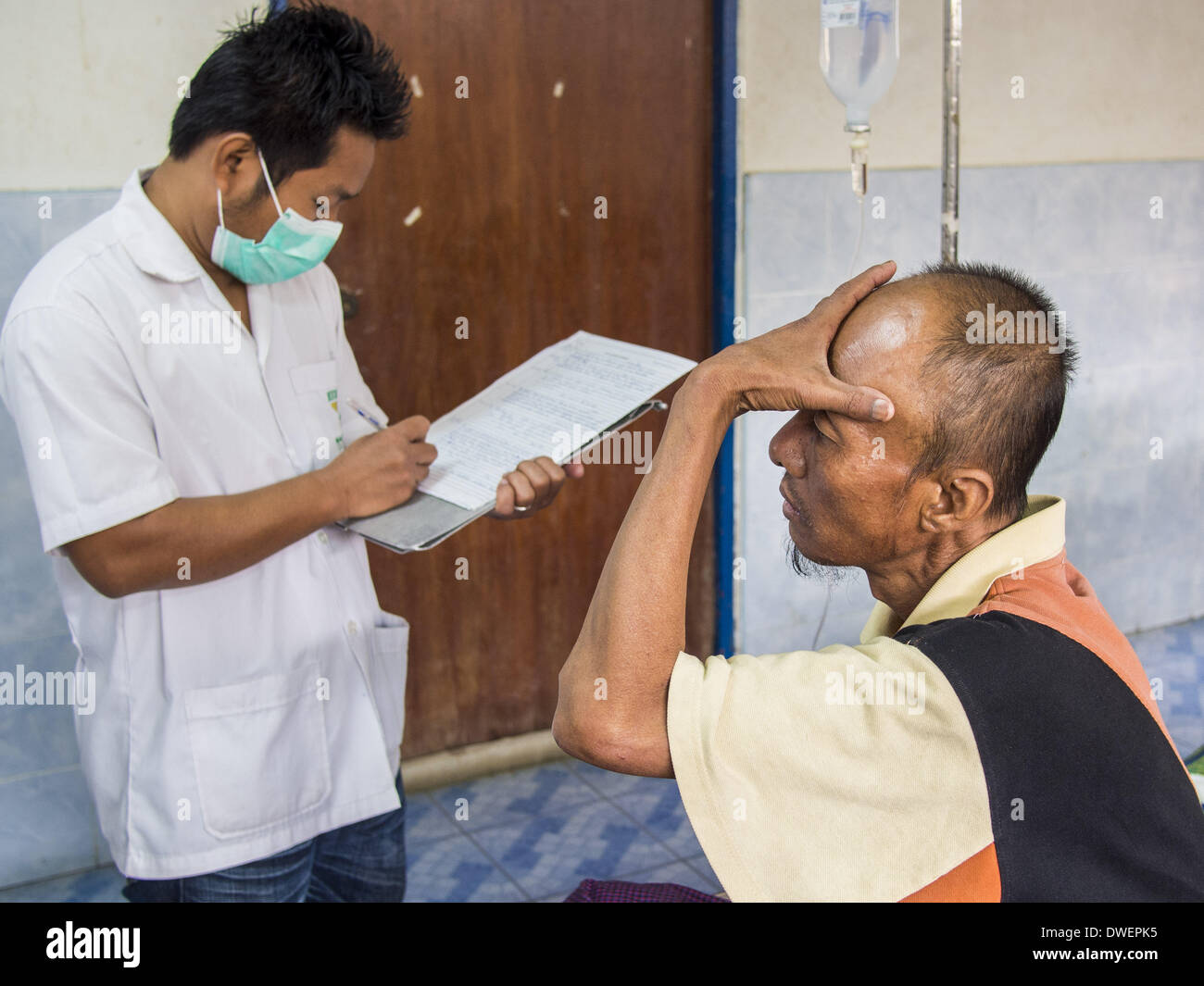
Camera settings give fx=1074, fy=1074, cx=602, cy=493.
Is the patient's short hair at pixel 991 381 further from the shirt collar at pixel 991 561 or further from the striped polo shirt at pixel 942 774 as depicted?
the striped polo shirt at pixel 942 774

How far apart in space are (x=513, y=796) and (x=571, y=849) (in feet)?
1.03

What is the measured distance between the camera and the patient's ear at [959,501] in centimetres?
96

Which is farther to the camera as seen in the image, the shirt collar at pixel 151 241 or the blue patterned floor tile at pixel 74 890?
the blue patterned floor tile at pixel 74 890

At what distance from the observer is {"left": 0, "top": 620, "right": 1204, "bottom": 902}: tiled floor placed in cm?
240

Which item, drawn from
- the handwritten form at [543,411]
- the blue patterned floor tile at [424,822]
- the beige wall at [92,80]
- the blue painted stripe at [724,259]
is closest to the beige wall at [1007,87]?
the blue painted stripe at [724,259]

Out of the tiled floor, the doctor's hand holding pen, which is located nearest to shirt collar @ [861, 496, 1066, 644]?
the doctor's hand holding pen

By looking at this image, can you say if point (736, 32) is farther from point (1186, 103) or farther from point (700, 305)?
point (1186, 103)

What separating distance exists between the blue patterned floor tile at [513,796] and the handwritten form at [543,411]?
134 cm

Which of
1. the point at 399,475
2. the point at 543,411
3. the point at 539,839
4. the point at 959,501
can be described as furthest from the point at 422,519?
the point at 539,839

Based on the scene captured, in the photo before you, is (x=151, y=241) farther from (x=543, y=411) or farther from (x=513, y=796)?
(x=513, y=796)

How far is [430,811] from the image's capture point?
8.99 ft

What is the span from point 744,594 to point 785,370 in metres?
2.17

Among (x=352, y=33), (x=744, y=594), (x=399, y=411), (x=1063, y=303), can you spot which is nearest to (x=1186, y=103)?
(x=1063, y=303)

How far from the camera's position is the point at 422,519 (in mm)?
1485
